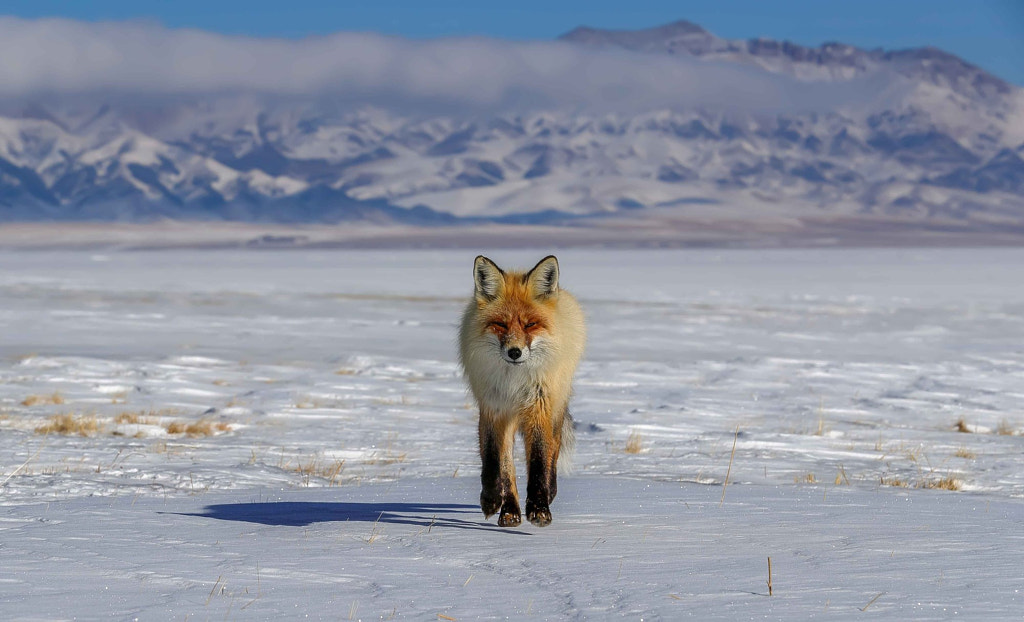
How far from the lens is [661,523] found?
18.4ft

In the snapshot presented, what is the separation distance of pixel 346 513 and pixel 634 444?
3710 millimetres

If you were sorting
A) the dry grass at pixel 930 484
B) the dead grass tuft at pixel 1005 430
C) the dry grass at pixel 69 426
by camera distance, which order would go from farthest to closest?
the dead grass tuft at pixel 1005 430
the dry grass at pixel 69 426
the dry grass at pixel 930 484

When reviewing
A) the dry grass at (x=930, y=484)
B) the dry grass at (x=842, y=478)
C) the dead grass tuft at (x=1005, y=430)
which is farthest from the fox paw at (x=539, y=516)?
the dead grass tuft at (x=1005, y=430)

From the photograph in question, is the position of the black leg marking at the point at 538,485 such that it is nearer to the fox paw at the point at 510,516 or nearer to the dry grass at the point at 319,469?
the fox paw at the point at 510,516

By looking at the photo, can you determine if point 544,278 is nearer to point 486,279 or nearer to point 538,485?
point 486,279

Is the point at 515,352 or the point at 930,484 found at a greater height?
the point at 515,352

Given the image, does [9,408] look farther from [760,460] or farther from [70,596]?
[70,596]

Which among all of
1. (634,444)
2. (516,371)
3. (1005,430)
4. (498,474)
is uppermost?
(516,371)

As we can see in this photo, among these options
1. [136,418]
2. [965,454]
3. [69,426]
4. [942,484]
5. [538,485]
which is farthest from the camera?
[136,418]

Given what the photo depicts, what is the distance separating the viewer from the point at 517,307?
5777 millimetres

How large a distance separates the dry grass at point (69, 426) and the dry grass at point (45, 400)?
165cm

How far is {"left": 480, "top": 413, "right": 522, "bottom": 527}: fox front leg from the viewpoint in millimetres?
5641

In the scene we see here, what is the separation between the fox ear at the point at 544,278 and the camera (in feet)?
19.3

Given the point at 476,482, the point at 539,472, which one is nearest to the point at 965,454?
the point at 476,482
